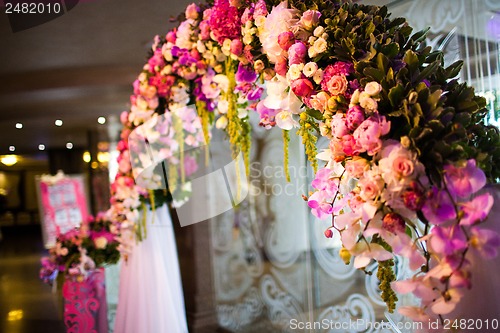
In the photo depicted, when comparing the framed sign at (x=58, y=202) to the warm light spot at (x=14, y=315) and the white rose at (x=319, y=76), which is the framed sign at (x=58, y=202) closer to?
the warm light spot at (x=14, y=315)

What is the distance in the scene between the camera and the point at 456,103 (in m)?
1.21

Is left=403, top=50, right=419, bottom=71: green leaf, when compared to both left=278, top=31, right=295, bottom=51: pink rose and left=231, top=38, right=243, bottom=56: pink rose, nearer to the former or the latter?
left=278, top=31, right=295, bottom=51: pink rose

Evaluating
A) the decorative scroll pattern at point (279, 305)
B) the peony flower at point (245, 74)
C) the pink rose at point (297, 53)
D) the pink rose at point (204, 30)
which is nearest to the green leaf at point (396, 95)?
the pink rose at point (297, 53)

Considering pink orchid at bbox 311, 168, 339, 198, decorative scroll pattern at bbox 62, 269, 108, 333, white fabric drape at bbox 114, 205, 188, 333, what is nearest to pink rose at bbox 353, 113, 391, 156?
pink orchid at bbox 311, 168, 339, 198

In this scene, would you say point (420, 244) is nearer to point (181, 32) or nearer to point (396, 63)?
point (396, 63)

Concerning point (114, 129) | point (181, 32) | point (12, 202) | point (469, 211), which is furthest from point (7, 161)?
point (469, 211)

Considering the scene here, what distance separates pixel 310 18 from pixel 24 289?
2.33 metres

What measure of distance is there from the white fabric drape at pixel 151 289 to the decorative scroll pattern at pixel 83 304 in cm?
13

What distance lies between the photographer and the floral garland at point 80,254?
269 centimetres

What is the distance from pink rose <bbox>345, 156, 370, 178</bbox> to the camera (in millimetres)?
1181

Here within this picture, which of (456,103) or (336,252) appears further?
(336,252)

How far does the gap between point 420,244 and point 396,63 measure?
49 cm

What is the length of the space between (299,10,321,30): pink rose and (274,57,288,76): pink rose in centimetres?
14

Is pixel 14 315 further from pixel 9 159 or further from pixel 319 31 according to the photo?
pixel 319 31
